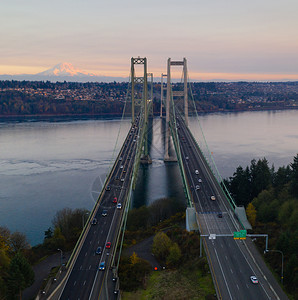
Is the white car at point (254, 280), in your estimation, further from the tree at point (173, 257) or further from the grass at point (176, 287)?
the tree at point (173, 257)

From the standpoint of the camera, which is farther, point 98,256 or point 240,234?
point 240,234

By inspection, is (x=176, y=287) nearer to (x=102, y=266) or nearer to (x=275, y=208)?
(x=102, y=266)

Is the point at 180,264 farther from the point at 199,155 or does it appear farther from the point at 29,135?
the point at 29,135

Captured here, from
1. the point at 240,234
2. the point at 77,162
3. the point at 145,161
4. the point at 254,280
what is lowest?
the point at 145,161

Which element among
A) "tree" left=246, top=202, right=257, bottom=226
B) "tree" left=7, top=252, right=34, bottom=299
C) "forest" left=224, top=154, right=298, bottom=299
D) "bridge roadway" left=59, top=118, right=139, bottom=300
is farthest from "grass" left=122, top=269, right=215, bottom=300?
"tree" left=246, top=202, right=257, bottom=226

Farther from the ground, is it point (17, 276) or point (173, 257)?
point (17, 276)

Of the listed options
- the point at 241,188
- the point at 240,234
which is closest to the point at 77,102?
the point at 241,188

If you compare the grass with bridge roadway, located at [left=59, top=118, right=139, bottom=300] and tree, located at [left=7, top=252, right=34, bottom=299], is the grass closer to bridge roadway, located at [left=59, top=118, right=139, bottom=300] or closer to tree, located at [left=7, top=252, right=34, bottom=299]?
bridge roadway, located at [left=59, top=118, right=139, bottom=300]
